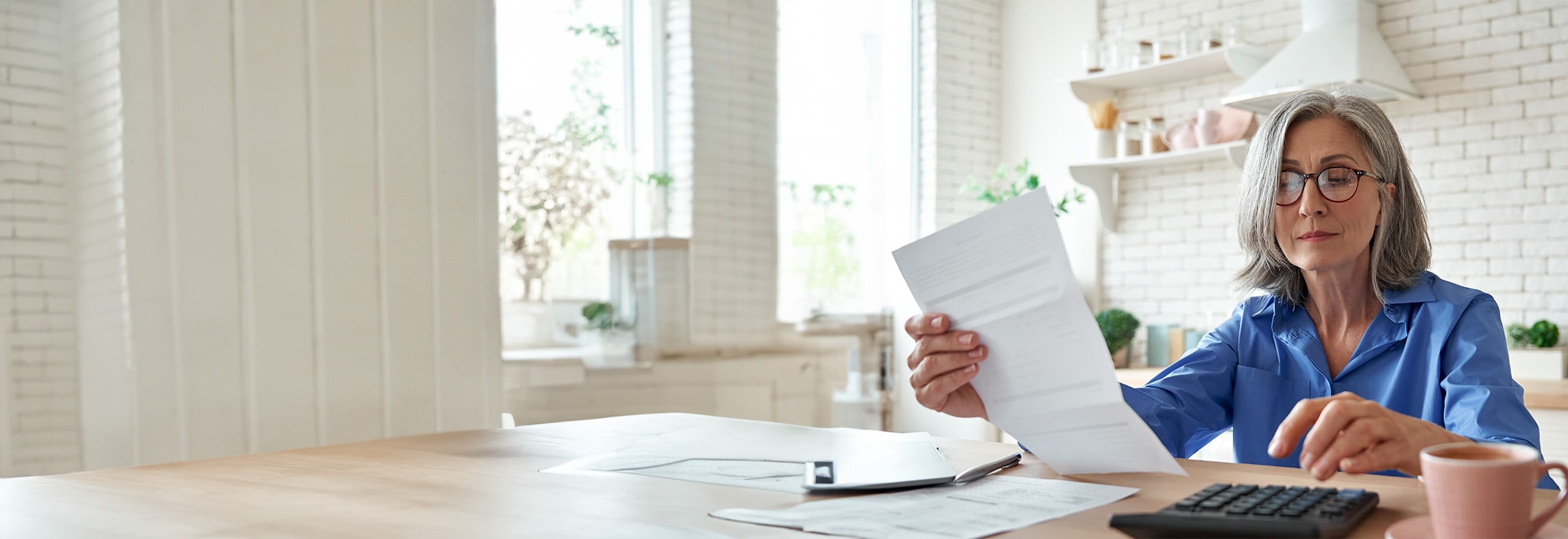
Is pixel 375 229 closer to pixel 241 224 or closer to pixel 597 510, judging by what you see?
pixel 241 224

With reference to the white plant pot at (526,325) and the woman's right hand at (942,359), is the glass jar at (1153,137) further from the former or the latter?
the woman's right hand at (942,359)

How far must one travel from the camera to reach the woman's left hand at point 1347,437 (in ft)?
3.31

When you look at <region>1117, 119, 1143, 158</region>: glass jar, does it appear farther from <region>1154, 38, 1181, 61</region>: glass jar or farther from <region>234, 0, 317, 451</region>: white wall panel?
<region>234, 0, 317, 451</region>: white wall panel

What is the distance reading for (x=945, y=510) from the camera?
1.03 metres

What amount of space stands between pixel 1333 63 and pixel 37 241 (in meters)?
3.70

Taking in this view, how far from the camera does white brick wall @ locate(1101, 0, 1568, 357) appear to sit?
360 cm

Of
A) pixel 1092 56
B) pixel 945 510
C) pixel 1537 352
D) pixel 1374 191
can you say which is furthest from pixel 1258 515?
pixel 1092 56

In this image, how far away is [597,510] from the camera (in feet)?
3.53

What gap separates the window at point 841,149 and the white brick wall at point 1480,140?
4.46ft

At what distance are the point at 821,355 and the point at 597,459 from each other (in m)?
3.06

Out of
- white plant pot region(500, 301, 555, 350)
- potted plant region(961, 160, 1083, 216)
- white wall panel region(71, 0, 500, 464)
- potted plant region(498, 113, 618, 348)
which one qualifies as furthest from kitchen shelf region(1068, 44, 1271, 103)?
white wall panel region(71, 0, 500, 464)

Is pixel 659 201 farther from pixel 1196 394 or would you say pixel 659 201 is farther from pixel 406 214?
pixel 1196 394

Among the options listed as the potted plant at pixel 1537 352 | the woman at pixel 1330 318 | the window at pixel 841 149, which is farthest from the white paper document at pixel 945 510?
the window at pixel 841 149

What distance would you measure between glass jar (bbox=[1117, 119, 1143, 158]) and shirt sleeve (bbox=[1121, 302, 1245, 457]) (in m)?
2.82
